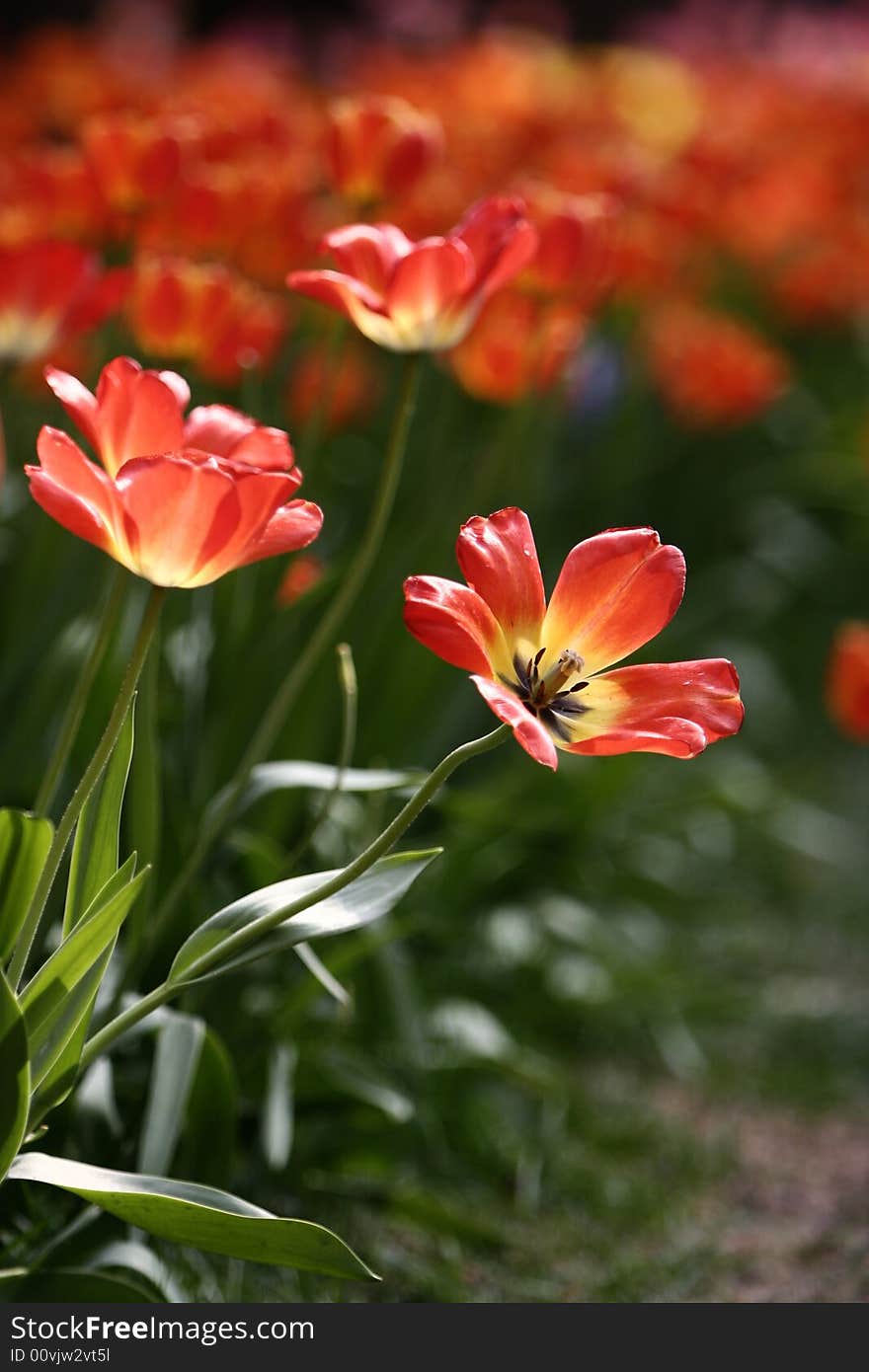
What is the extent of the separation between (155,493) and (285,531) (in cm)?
Result: 9

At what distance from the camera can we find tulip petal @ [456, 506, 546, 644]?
0.87 m

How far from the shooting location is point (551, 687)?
91 cm

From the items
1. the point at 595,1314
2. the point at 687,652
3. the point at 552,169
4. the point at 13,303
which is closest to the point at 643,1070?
the point at 687,652

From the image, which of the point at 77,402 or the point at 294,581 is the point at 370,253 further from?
the point at 294,581

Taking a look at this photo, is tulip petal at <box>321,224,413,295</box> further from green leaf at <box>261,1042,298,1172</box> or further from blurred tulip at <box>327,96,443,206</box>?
green leaf at <box>261,1042,298,1172</box>

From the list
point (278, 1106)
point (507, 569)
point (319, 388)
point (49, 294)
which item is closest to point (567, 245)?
point (49, 294)

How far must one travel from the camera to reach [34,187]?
1.70 metres

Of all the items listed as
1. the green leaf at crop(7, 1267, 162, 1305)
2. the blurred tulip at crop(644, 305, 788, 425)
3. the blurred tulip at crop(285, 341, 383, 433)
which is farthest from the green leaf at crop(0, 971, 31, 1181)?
the blurred tulip at crop(644, 305, 788, 425)

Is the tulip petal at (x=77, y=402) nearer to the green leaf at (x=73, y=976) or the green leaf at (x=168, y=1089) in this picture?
the green leaf at (x=73, y=976)

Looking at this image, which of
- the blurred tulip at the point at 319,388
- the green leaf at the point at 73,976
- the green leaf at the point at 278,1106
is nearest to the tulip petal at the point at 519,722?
the green leaf at the point at 73,976

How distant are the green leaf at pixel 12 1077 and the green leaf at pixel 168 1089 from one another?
240mm

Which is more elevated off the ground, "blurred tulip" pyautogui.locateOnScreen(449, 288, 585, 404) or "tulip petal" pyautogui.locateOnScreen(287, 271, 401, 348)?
"tulip petal" pyautogui.locateOnScreen(287, 271, 401, 348)

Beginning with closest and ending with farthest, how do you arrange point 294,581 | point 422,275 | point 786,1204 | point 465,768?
point 422,275 → point 294,581 → point 786,1204 → point 465,768

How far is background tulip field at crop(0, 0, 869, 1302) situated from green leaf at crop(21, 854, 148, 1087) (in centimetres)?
8
